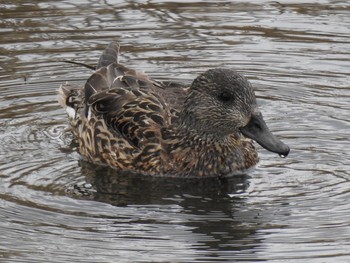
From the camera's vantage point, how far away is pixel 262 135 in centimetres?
1165

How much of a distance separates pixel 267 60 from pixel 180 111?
317 cm

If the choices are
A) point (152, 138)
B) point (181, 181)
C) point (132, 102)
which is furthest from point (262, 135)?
point (132, 102)

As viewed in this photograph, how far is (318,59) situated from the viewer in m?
15.2

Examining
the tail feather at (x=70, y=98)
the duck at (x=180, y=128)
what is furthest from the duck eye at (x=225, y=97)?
the tail feather at (x=70, y=98)

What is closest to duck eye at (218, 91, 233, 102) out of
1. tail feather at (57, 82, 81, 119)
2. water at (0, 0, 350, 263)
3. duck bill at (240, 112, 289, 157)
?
duck bill at (240, 112, 289, 157)

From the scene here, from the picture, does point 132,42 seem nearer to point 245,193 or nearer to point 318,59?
point 318,59

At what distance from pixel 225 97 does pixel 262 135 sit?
64 centimetres

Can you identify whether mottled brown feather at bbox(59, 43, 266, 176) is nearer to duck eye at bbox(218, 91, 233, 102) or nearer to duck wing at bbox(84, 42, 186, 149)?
duck wing at bbox(84, 42, 186, 149)

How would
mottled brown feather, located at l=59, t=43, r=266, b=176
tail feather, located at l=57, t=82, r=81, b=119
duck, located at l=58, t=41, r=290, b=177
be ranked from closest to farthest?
duck, located at l=58, t=41, r=290, b=177 → mottled brown feather, located at l=59, t=43, r=266, b=176 → tail feather, located at l=57, t=82, r=81, b=119

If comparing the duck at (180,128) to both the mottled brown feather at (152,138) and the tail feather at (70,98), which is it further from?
the tail feather at (70,98)

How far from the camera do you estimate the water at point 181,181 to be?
10094mm

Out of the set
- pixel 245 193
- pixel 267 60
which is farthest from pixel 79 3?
pixel 245 193

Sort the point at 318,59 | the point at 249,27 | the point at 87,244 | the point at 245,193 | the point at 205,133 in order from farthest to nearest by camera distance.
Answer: the point at 249,27 < the point at 318,59 < the point at 205,133 < the point at 245,193 < the point at 87,244

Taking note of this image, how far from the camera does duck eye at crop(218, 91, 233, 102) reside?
12006mm
